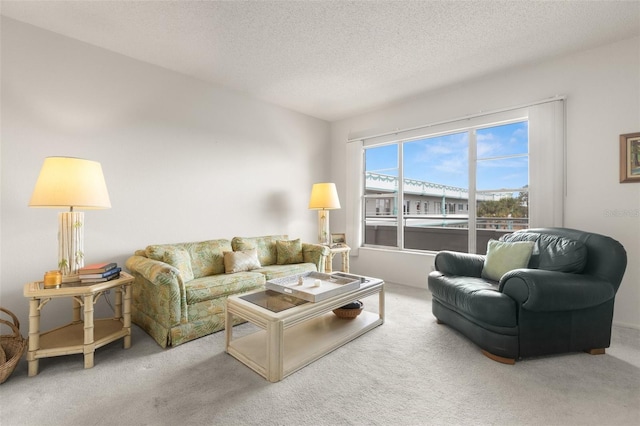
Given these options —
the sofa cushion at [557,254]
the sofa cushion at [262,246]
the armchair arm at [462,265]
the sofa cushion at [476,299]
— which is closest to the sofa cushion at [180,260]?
the sofa cushion at [262,246]

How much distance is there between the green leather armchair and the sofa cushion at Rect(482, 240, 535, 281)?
0.18 m

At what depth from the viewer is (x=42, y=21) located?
247 cm

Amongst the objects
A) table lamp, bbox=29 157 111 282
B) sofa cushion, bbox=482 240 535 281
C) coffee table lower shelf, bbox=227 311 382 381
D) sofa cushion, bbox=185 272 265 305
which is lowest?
coffee table lower shelf, bbox=227 311 382 381

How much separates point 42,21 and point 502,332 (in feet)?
14.9

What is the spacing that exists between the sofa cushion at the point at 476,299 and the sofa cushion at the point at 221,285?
1807 millimetres

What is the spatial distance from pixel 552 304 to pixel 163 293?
2.96 metres

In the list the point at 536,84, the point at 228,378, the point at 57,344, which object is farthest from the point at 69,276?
the point at 536,84

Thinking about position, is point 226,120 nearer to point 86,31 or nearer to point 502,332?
point 86,31

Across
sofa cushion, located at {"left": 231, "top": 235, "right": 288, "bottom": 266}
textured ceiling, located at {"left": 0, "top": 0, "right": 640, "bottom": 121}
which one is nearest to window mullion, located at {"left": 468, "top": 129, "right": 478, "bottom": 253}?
textured ceiling, located at {"left": 0, "top": 0, "right": 640, "bottom": 121}

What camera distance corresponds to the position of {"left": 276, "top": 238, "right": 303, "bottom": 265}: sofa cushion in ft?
12.5

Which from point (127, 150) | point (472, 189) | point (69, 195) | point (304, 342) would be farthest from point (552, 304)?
point (127, 150)

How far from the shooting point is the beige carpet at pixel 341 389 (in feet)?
5.07

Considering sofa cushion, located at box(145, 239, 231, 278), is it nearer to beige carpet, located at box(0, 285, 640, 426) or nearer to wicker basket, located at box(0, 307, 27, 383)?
beige carpet, located at box(0, 285, 640, 426)

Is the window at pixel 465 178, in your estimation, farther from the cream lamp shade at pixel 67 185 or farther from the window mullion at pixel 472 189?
the cream lamp shade at pixel 67 185
